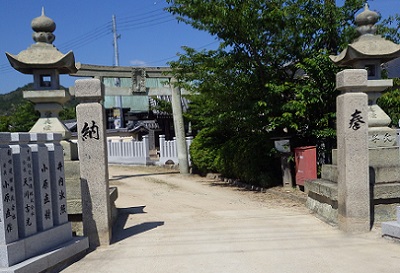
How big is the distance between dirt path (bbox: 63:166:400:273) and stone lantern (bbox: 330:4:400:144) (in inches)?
73.5

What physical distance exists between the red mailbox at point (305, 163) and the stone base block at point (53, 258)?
623 cm

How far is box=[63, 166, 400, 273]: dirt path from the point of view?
4688 millimetres

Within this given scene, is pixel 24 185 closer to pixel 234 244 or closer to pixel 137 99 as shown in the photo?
pixel 234 244

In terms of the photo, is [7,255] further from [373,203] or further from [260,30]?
[260,30]

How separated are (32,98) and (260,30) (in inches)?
229

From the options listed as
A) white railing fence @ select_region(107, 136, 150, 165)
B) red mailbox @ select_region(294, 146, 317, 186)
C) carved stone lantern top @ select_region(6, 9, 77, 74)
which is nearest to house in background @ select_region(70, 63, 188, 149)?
white railing fence @ select_region(107, 136, 150, 165)

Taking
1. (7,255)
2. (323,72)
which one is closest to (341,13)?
(323,72)

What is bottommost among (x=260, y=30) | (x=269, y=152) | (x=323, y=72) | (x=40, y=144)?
(x=269, y=152)

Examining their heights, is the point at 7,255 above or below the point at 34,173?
below

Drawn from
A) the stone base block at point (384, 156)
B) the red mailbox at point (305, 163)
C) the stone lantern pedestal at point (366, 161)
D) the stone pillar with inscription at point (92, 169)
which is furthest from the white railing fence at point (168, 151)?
the stone pillar with inscription at point (92, 169)

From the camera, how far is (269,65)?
1055cm

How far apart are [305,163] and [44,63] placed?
21.8 ft

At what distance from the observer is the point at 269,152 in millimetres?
10867

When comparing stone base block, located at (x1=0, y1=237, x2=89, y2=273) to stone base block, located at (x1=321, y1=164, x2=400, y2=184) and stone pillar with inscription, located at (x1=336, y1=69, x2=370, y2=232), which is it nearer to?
stone pillar with inscription, located at (x1=336, y1=69, x2=370, y2=232)
